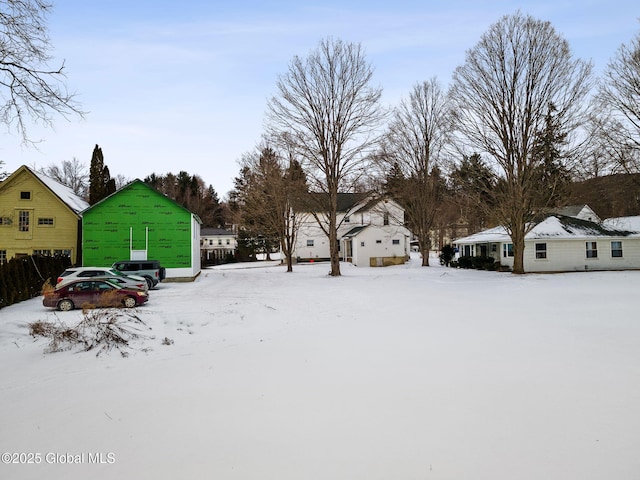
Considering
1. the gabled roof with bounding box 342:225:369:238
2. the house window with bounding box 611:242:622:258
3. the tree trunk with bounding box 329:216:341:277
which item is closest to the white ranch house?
the house window with bounding box 611:242:622:258

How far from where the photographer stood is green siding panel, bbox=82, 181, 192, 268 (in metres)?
27.9

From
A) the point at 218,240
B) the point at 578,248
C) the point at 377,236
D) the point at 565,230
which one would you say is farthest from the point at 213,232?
the point at 578,248

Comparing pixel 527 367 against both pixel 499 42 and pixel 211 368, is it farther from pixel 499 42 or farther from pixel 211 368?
pixel 499 42

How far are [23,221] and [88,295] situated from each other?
19993 mm

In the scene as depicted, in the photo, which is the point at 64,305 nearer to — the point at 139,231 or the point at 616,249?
the point at 139,231

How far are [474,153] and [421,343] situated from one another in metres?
23.4

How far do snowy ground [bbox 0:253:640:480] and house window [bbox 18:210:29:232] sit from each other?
2222 centimetres

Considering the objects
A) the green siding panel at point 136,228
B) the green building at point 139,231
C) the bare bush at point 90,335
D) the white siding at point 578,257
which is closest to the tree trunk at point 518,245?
the white siding at point 578,257

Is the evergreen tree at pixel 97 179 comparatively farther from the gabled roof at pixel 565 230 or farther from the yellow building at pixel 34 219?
the gabled roof at pixel 565 230

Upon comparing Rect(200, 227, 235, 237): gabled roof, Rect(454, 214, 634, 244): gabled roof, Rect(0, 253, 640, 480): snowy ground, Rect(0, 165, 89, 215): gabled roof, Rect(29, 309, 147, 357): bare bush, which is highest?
Rect(0, 165, 89, 215): gabled roof

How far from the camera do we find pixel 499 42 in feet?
91.8

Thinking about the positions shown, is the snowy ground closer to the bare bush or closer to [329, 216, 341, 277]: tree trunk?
the bare bush

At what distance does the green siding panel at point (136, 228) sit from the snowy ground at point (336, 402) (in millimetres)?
16813

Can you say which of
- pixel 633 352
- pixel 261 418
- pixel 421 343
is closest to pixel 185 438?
pixel 261 418
